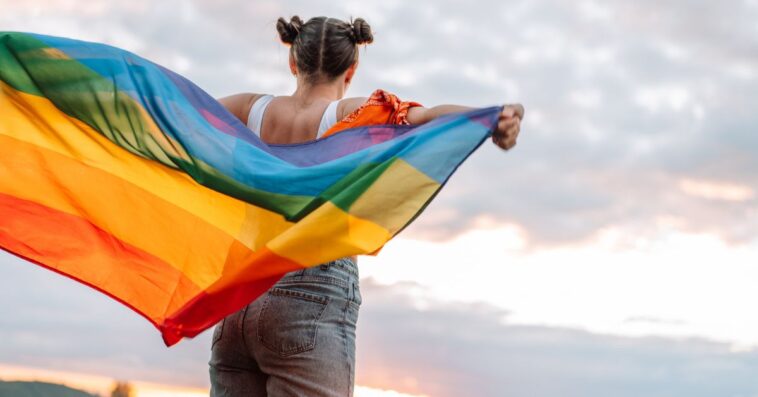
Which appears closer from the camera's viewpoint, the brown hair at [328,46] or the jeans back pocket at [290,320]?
the jeans back pocket at [290,320]

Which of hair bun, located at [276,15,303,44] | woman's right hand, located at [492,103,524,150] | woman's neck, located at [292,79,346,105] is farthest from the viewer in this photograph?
Answer: hair bun, located at [276,15,303,44]

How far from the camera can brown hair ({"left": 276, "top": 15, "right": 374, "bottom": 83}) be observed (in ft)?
12.7

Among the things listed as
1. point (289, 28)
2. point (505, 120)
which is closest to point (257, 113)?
point (289, 28)

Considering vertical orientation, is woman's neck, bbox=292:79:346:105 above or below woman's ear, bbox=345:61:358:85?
below

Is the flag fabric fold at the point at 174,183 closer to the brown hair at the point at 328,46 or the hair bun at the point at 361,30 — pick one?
the brown hair at the point at 328,46

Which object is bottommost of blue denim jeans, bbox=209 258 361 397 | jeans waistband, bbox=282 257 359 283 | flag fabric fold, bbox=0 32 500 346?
blue denim jeans, bbox=209 258 361 397

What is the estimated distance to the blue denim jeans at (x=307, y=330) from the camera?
11.1ft

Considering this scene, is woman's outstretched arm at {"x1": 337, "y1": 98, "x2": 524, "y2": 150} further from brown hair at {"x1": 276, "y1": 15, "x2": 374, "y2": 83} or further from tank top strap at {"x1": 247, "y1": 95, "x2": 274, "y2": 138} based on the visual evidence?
tank top strap at {"x1": 247, "y1": 95, "x2": 274, "y2": 138}

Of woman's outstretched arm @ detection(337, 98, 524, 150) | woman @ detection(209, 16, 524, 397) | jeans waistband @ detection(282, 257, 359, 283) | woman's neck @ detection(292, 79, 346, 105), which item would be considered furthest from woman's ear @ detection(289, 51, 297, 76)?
jeans waistband @ detection(282, 257, 359, 283)

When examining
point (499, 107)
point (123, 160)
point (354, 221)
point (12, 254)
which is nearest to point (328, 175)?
point (354, 221)

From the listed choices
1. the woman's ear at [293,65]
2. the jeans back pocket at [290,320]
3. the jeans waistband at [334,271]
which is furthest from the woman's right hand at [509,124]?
the woman's ear at [293,65]

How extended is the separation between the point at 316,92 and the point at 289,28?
36cm

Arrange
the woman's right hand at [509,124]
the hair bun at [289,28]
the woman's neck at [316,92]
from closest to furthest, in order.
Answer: the woman's right hand at [509,124] → the woman's neck at [316,92] → the hair bun at [289,28]

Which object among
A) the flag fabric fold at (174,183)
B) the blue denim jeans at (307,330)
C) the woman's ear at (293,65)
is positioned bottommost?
the blue denim jeans at (307,330)
